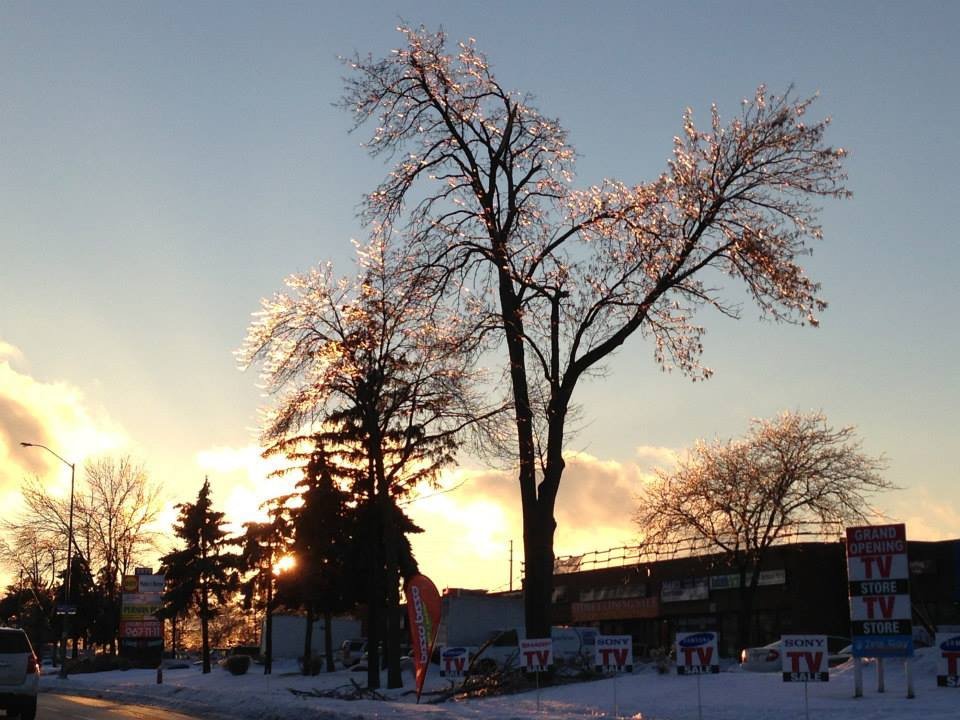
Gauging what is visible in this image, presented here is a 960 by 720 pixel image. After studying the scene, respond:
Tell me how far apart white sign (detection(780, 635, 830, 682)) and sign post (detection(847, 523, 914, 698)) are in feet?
7.04

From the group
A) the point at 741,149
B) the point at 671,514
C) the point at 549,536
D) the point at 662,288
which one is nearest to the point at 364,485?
→ the point at 549,536

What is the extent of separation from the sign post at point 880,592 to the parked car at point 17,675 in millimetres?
16363

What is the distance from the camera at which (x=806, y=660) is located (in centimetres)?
1991

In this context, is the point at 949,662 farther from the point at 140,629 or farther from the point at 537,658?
the point at 140,629

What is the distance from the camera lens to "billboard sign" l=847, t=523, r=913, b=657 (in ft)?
70.4

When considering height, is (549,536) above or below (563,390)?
below

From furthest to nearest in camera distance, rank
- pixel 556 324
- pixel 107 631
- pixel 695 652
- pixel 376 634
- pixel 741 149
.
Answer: pixel 107 631 < pixel 376 634 < pixel 556 324 < pixel 741 149 < pixel 695 652

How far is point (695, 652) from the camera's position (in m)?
21.6

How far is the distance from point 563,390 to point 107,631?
2626 inches

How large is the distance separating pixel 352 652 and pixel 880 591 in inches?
1979

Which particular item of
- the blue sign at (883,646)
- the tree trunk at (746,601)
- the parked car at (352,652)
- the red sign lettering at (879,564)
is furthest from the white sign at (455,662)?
the parked car at (352,652)

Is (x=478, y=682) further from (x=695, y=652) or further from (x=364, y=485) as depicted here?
(x=695, y=652)

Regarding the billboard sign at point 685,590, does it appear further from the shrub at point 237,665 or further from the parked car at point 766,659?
the parked car at point 766,659

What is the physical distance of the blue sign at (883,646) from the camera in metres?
21.3
